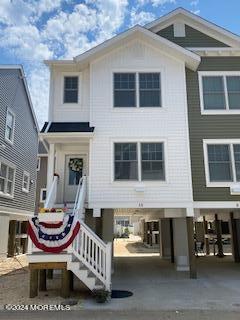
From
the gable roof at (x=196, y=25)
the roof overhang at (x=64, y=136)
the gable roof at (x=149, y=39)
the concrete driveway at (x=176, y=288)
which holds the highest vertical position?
the gable roof at (x=196, y=25)

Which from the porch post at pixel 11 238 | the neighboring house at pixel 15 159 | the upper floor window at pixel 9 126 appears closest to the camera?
the neighboring house at pixel 15 159

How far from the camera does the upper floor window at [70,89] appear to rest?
1452 centimetres

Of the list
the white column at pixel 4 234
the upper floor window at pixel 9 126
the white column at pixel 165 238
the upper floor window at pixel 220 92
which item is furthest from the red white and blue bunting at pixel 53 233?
the white column at pixel 165 238

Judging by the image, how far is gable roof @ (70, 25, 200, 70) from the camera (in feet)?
46.0

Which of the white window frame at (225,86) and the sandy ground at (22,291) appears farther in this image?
the white window frame at (225,86)

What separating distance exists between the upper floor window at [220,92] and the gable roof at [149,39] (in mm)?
902

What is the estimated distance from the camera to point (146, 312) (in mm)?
8219

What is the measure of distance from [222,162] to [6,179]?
12.3 metres

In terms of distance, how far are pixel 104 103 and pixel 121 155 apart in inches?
92.8

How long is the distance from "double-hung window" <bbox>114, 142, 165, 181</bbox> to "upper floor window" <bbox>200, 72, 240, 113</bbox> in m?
3.05

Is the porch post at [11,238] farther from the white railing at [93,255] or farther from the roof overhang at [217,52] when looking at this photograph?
the roof overhang at [217,52]

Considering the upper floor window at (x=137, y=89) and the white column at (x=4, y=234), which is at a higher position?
the upper floor window at (x=137, y=89)

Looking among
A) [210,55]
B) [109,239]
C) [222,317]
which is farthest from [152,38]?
[222,317]

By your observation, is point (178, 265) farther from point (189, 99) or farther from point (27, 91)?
point (27, 91)
